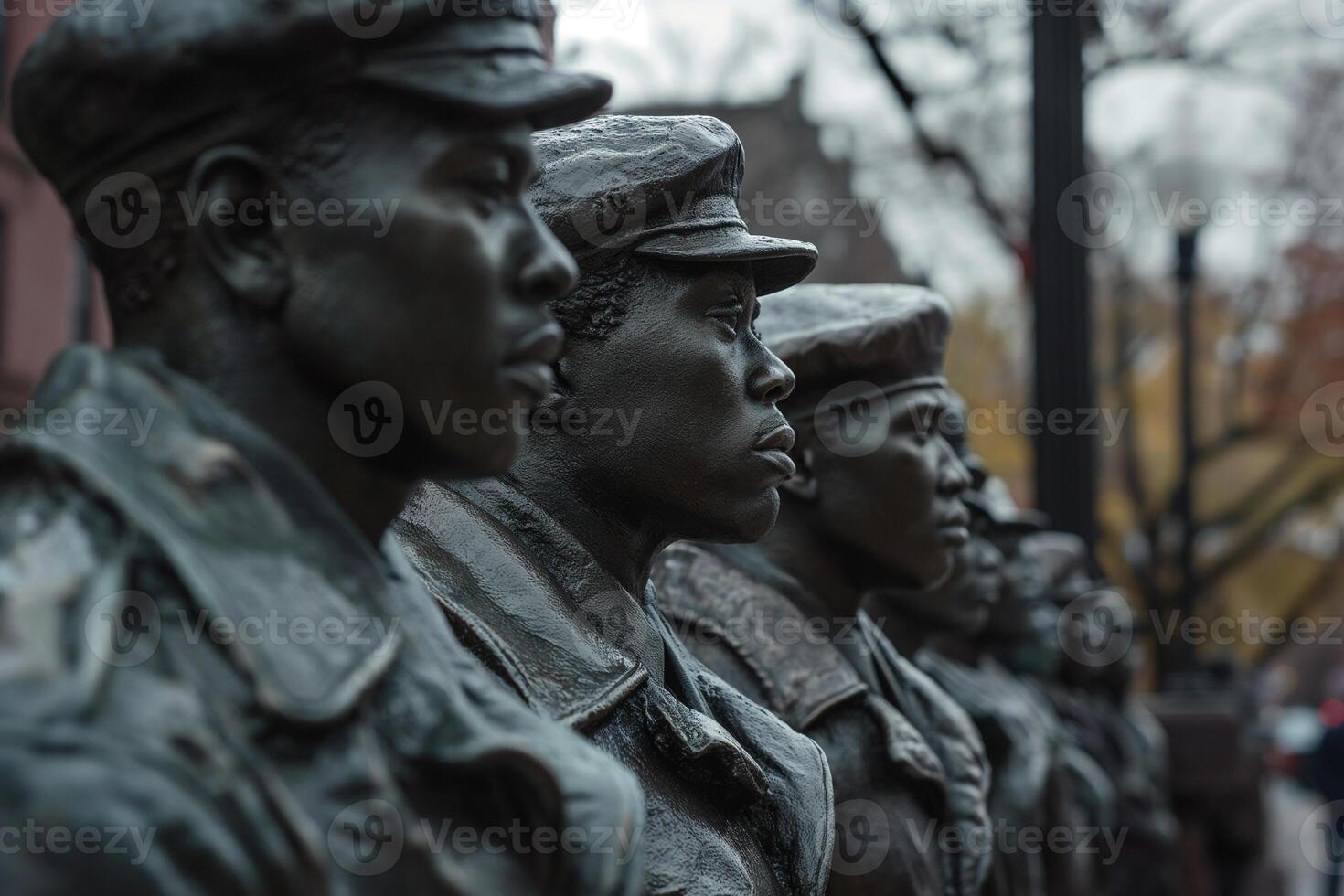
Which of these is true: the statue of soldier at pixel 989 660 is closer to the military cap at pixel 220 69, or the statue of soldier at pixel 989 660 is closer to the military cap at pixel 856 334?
the military cap at pixel 856 334

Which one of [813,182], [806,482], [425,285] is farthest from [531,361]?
[813,182]

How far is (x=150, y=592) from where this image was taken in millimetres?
1833

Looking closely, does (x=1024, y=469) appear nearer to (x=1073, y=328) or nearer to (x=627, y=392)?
(x=1073, y=328)

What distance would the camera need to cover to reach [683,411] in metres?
3.23

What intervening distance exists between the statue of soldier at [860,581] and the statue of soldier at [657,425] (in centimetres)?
93

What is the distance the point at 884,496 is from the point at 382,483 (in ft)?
8.53

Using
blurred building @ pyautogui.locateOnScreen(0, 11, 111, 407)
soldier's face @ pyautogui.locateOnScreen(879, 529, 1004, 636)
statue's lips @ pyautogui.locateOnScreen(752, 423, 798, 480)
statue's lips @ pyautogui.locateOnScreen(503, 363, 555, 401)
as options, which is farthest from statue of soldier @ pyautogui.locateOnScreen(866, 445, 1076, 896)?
blurred building @ pyautogui.locateOnScreen(0, 11, 111, 407)

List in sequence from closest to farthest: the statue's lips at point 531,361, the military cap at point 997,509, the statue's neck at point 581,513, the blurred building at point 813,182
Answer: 1. the statue's lips at point 531,361
2. the statue's neck at point 581,513
3. the military cap at point 997,509
4. the blurred building at point 813,182

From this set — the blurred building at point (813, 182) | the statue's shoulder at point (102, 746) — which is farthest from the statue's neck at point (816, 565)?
the blurred building at point (813, 182)

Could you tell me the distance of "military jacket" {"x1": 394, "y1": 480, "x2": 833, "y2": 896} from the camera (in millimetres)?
2791

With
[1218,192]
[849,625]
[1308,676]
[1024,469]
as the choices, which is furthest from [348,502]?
[1308,676]

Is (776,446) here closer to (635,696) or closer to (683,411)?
(683,411)

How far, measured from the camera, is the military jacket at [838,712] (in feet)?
13.8

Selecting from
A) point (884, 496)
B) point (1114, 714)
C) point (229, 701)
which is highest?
point (229, 701)
